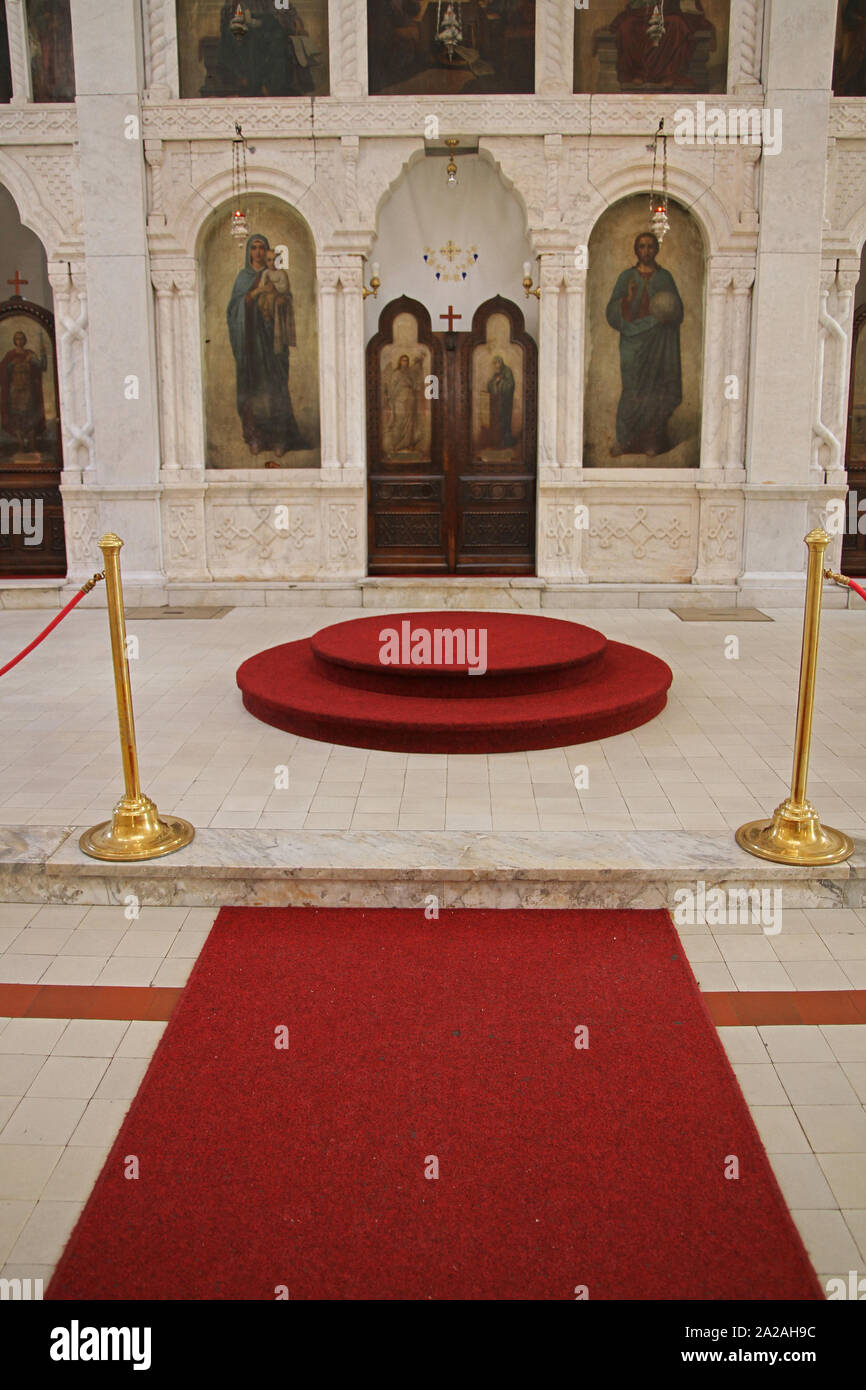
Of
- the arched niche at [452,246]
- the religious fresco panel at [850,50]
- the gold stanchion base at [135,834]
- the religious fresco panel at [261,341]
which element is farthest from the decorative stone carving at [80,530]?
the religious fresco panel at [850,50]

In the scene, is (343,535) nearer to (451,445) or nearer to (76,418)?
(451,445)

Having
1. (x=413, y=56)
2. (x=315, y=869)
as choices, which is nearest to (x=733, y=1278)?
(x=315, y=869)

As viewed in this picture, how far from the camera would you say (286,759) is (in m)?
6.82

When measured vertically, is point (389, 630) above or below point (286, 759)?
Answer: above

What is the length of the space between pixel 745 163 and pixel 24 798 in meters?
9.31

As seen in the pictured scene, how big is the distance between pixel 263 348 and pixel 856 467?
6706mm

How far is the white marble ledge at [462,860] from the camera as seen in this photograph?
5066 mm

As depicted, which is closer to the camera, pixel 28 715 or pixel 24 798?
pixel 24 798

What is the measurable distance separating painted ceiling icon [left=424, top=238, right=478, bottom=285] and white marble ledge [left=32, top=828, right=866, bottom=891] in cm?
938

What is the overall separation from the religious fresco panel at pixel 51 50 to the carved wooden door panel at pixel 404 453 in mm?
3892

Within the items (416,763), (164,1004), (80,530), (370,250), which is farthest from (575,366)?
(164,1004)

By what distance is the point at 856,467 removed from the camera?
1277cm

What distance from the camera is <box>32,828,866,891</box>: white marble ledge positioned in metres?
5.07
